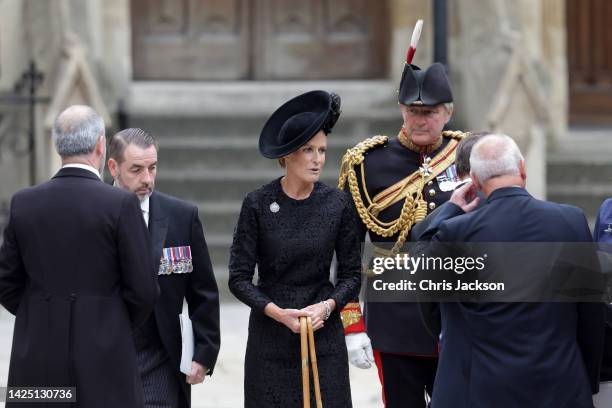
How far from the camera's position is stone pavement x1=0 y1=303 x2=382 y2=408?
8.26 metres

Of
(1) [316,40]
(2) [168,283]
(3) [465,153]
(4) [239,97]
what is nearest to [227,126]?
(4) [239,97]

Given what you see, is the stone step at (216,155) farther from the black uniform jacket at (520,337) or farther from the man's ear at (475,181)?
the black uniform jacket at (520,337)

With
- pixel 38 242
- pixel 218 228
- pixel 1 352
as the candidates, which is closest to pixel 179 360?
pixel 38 242

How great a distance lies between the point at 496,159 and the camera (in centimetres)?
505

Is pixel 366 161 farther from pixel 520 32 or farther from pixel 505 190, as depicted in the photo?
pixel 520 32

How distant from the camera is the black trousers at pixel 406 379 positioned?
593 cm

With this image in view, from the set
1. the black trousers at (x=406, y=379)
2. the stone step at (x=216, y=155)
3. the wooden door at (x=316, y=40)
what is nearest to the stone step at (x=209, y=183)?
the stone step at (x=216, y=155)

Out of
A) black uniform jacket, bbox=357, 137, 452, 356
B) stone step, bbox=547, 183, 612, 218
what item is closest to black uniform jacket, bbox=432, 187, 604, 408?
black uniform jacket, bbox=357, 137, 452, 356

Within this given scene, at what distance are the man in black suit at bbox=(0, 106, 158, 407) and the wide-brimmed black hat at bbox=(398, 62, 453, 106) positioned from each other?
1.51 m

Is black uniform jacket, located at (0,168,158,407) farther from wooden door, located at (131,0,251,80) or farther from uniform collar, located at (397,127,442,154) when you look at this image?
wooden door, located at (131,0,251,80)

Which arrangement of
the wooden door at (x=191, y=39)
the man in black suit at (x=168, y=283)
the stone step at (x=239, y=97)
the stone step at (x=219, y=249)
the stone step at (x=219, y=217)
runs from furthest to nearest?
the wooden door at (x=191, y=39) < the stone step at (x=239, y=97) < the stone step at (x=219, y=217) < the stone step at (x=219, y=249) < the man in black suit at (x=168, y=283)

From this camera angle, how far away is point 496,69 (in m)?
11.7

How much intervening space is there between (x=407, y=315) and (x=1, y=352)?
4.07m

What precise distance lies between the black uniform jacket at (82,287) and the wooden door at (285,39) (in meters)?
7.94
